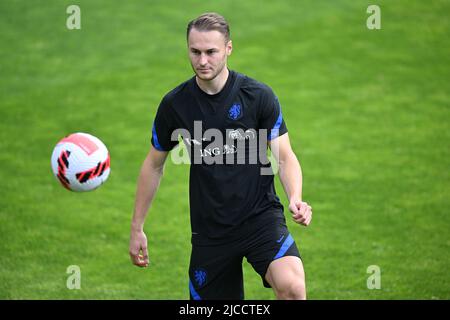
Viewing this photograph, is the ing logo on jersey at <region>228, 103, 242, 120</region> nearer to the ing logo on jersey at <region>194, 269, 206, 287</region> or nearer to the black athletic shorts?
the black athletic shorts

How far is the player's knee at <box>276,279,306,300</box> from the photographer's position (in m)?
6.04

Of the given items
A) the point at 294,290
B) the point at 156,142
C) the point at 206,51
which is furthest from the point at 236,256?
the point at 206,51

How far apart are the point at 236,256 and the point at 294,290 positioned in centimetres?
70

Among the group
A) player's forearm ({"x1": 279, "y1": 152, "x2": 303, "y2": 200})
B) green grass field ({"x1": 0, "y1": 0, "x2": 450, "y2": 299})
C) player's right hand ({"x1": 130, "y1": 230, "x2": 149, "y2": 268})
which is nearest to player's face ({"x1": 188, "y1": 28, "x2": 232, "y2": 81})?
player's forearm ({"x1": 279, "y1": 152, "x2": 303, "y2": 200})

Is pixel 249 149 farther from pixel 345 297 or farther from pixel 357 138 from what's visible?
pixel 357 138

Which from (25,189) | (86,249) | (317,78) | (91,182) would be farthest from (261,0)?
(91,182)

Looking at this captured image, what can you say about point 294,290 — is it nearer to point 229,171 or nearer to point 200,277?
point 200,277

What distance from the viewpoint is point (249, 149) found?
650 centimetres

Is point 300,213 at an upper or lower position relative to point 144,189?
lower

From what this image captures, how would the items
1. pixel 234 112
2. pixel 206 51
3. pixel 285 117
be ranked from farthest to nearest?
pixel 285 117 < pixel 234 112 < pixel 206 51

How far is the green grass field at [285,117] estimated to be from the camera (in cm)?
949

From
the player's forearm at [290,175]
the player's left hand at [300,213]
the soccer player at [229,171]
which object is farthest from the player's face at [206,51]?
the player's left hand at [300,213]

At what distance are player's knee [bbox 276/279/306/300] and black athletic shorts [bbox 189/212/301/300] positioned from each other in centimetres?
34

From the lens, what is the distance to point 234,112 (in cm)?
644
